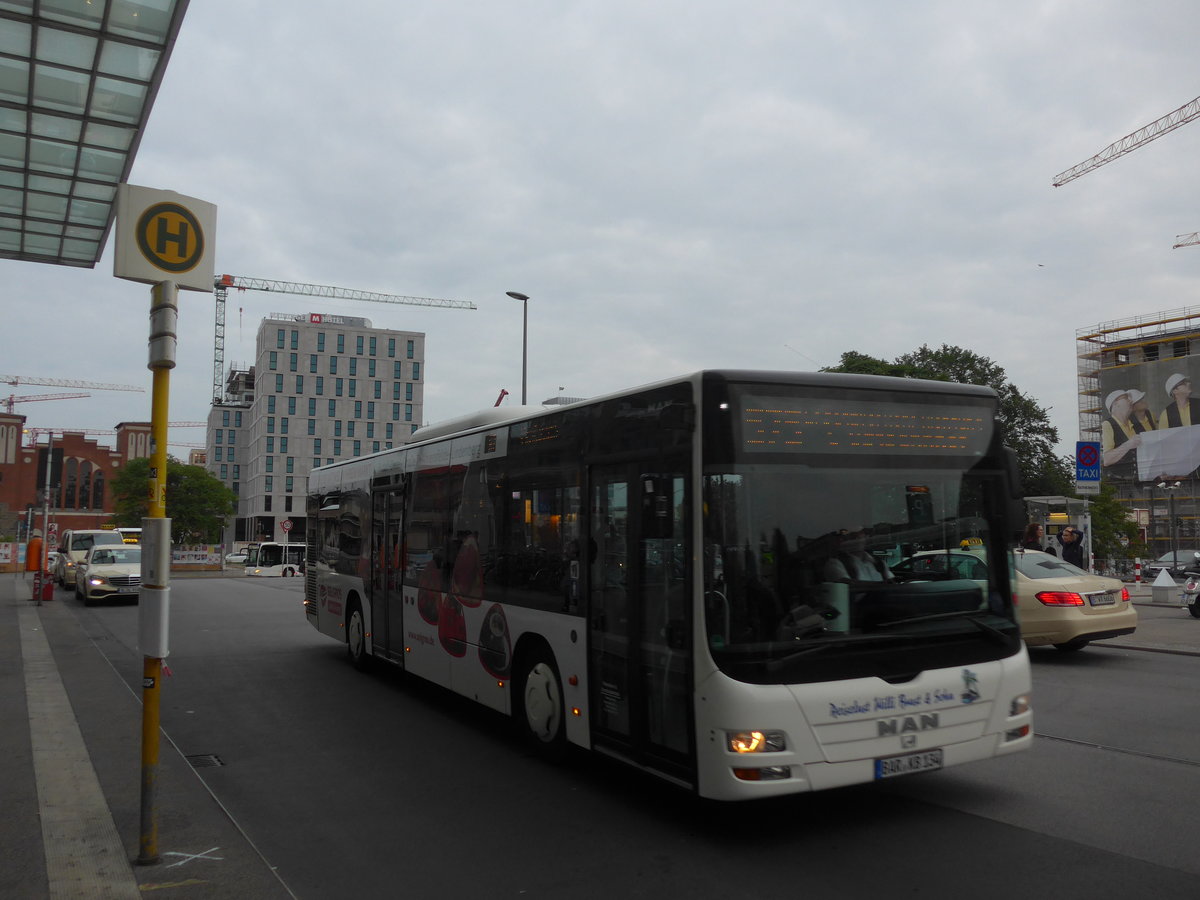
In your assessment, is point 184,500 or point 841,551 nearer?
point 841,551

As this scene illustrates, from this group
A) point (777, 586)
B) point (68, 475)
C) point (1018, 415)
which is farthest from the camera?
point (68, 475)

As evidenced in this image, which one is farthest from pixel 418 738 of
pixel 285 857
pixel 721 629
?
pixel 721 629

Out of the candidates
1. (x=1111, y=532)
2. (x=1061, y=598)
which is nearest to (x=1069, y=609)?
(x=1061, y=598)

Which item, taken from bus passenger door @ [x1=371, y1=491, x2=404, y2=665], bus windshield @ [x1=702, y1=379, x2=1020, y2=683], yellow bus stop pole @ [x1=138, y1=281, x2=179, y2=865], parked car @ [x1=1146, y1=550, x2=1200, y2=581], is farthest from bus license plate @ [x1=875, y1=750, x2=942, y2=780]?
parked car @ [x1=1146, y1=550, x2=1200, y2=581]

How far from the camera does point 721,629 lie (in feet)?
17.7

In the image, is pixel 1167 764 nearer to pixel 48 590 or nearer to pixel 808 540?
pixel 808 540

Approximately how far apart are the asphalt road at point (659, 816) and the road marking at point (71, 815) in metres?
0.76

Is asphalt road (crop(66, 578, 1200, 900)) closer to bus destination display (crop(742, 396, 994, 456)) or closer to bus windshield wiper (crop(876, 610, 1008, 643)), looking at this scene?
bus windshield wiper (crop(876, 610, 1008, 643))

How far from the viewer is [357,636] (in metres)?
12.5

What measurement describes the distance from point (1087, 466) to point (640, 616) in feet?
54.2

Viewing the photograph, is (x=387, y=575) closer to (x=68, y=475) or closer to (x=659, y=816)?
(x=659, y=816)

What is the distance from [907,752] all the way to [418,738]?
454 cm

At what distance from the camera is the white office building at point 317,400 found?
121 metres

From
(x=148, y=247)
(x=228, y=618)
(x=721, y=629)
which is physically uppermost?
(x=148, y=247)
